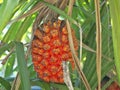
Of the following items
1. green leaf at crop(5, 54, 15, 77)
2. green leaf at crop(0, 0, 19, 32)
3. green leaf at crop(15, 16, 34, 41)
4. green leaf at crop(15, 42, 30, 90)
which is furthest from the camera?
green leaf at crop(5, 54, 15, 77)

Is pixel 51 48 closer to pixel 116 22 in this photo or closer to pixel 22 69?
pixel 22 69

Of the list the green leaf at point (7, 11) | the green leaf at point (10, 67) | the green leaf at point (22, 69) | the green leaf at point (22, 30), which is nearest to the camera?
the green leaf at point (7, 11)

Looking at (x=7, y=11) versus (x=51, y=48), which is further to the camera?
(x=51, y=48)

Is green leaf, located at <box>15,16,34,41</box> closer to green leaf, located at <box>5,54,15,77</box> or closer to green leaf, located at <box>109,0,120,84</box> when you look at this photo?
green leaf, located at <box>5,54,15,77</box>

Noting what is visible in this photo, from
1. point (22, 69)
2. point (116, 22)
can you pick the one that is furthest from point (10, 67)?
point (116, 22)

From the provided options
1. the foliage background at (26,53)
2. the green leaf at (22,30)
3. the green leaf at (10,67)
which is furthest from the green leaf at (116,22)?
the green leaf at (10,67)

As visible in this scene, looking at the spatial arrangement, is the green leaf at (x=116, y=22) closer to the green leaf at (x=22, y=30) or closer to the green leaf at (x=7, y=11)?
the green leaf at (x=7, y=11)

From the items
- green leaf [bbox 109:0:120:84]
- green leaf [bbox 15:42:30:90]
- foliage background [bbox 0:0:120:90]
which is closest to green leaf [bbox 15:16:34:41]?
foliage background [bbox 0:0:120:90]

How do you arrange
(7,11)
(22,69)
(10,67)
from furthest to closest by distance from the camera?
(10,67) → (22,69) → (7,11)
